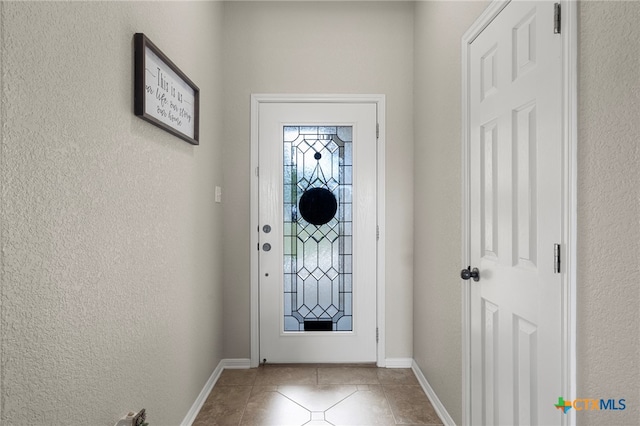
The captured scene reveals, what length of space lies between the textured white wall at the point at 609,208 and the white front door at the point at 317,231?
1.67m

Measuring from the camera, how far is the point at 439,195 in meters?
2.04

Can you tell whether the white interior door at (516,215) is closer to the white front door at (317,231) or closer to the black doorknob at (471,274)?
the black doorknob at (471,274)

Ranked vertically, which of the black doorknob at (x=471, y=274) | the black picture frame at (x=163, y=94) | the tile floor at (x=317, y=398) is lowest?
the tile floor at (x=317, y=398)

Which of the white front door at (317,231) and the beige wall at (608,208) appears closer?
the beige wall at (608,208)

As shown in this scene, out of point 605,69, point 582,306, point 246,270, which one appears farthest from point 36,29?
point 246,270

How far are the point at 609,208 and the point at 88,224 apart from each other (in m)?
1.46

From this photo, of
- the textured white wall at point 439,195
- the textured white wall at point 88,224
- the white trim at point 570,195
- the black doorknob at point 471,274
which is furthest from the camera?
the textured white wall at point 439,195

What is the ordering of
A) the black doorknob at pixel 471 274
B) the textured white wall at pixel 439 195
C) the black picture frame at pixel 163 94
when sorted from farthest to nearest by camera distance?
the textured white wall at pixel 439 195, the black doorknob at pixel 471 274, the black picture frame at pixel 163 94

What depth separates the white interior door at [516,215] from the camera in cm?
107

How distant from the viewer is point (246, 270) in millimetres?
2576

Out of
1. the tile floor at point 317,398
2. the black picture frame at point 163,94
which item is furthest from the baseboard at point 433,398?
the black picture frame at point 163,94

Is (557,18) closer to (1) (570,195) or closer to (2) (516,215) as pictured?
(1) (570,195)

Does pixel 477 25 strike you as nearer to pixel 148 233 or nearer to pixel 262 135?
pixel 262 135

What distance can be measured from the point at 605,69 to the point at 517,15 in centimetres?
51
